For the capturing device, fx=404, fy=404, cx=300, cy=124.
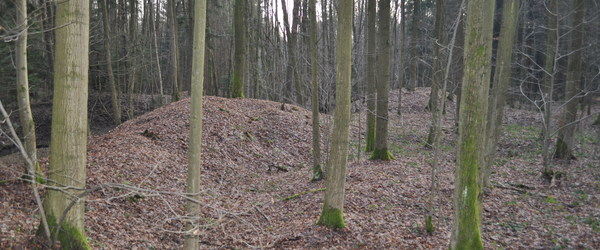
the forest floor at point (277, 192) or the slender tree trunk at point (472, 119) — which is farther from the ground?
the slender tree trunk at point (472, 119)

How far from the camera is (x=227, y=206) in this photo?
10.3 metres

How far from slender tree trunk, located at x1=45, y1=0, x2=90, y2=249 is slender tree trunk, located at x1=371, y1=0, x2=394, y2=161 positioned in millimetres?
10353

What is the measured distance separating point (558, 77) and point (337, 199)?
3093 cm

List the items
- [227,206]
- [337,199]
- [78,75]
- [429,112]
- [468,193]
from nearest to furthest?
[78,75]
[468,193]
[337,199]
[227,206]
[429,112]

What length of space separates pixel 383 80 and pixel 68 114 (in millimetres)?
10934

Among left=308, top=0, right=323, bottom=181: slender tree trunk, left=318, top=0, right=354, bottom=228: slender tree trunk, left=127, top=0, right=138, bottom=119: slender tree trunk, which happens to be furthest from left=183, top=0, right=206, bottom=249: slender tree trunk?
left=127, top=0, right=138, bottom=119: slender tree trunk

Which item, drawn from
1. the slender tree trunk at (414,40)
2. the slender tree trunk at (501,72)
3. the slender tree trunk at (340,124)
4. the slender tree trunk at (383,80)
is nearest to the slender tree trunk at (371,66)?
the slender tree trunk at (383,80)

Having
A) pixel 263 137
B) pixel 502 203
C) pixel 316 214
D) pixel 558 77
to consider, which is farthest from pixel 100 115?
pixel 558 77

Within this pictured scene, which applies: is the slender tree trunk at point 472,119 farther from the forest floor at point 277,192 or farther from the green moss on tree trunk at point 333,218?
the green moss on tree trunk at point 333,218

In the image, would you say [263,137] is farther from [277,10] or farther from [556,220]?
[277,10]

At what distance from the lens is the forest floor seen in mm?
7637

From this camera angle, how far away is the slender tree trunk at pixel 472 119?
5.80 meters

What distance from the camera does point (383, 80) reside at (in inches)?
568

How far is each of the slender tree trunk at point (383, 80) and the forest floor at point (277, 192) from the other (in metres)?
0.77
